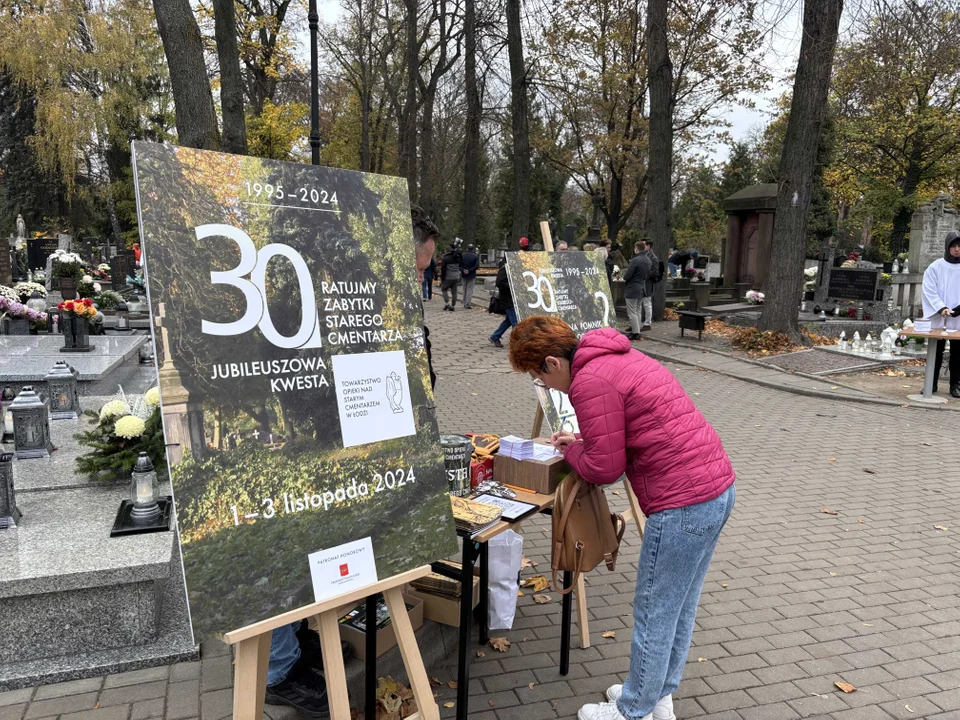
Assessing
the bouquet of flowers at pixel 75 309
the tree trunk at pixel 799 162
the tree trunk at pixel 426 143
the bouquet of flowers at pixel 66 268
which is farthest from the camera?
the tree trunk at pixel 426 143

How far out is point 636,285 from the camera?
1371 centimetres

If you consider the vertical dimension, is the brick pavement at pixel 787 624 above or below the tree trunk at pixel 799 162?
below

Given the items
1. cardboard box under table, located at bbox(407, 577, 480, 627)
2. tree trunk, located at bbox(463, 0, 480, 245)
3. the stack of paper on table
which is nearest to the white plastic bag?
cardboard box under table, located at bbox(407, 577, 480, 627)

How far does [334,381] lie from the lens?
7.63 feet

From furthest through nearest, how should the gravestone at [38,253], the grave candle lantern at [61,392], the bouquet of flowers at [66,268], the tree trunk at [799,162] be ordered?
the gravestone at [38,253] < the bouquet of flowers at [66,268] < the tree trunk at [799,162] < the grave candle lantern at [61,392]

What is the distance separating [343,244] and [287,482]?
0.84 m

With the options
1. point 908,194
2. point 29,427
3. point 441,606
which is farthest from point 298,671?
point 908,194

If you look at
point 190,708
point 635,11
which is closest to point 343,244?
point 190,708

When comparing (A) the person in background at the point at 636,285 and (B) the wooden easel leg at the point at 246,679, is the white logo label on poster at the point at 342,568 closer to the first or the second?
(B) the wooden easel leg at the point at 246,679

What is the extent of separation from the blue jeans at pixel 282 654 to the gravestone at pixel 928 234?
17033mm

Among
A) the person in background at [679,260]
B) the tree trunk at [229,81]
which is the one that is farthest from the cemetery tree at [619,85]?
the tree trunk at [229,81]

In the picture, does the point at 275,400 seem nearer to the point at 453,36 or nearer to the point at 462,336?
the point at 462,336

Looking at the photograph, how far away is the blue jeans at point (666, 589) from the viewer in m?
2.61

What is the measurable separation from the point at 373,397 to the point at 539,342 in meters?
0.73
